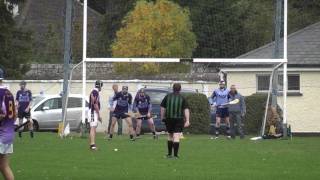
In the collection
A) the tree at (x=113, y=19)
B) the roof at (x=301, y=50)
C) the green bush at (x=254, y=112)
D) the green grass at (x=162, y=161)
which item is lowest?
A: the green grass at (x=162, y=161)

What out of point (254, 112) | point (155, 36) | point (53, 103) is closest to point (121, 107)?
point (254, 112)

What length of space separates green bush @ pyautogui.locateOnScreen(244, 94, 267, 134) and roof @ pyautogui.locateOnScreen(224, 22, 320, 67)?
252 cm

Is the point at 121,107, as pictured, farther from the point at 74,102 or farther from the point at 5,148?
the point at 5,148

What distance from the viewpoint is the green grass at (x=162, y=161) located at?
53.2 ft

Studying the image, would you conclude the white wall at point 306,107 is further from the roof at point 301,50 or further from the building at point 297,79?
the roof at point 301,50

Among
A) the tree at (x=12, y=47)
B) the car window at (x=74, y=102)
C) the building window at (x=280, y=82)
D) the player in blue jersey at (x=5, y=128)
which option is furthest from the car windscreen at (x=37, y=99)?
the player in blue jersey at (x=5, y=128)

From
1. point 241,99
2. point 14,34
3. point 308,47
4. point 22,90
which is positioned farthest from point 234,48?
point 14,34

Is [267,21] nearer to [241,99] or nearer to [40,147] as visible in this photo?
[241,99]

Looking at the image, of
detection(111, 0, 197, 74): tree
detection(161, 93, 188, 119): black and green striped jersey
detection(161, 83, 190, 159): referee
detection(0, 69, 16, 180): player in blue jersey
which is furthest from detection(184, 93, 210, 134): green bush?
detection(0, 69, 16, 180): player in blue jersey

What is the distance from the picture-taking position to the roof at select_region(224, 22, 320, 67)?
36.9 meters

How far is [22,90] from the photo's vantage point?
3116 centimetres

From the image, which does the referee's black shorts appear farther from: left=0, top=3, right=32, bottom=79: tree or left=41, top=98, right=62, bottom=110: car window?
left=0, top=3, right=32, bottom=79: tree

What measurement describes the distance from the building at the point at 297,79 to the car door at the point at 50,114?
306 inches

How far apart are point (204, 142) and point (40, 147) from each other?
591 cm
